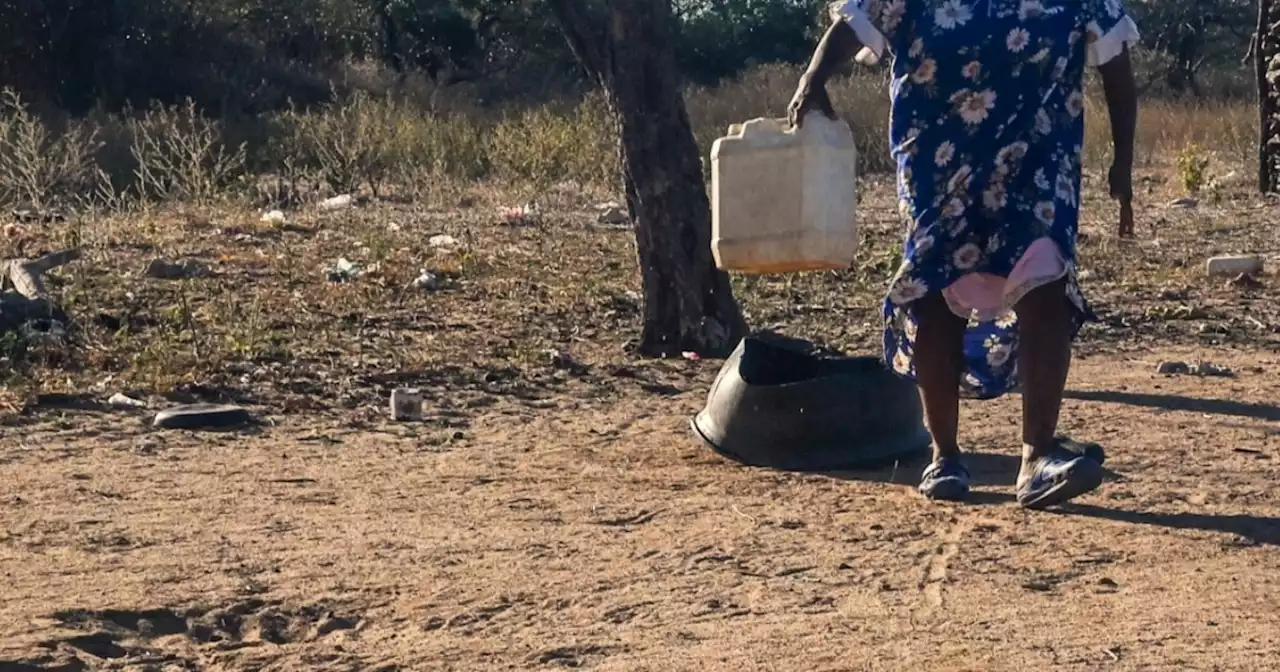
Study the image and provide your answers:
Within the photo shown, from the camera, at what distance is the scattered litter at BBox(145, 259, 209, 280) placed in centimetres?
859

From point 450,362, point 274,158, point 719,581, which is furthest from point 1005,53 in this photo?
point 274,158

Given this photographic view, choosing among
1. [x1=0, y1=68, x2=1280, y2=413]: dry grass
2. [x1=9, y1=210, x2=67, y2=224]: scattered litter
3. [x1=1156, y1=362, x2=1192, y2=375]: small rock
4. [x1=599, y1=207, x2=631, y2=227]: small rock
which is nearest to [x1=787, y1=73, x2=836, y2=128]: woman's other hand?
[x1=0, y1=68, x2=1280, y2=413]: dry grass

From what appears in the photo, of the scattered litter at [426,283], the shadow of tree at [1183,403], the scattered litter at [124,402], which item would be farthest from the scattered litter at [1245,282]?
the scattered litter at [124,402]

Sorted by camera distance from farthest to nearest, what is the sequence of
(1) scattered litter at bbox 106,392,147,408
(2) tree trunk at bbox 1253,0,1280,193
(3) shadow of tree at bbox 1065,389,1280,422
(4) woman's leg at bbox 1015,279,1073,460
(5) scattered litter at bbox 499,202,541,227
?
1. (2) tree trunk at bbox 1253,0,1280,193
2. (5) scattered litter at bbox 499,202,541,227
3. (1) scattered litter at bbox 106,392,147,408
4. (3) shadow of tree at bbox 1065,389,1280,422
5. (4) woman's leg at bbox 1015,279,1073,460

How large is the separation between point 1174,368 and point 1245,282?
7.84ft

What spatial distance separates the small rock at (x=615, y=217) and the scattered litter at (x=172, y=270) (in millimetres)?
3296

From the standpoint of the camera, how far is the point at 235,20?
88.0 ft

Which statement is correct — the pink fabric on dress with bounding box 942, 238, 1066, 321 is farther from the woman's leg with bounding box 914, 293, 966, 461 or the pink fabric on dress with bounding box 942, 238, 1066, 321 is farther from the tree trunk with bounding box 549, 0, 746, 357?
the tree trunk with bounding box 549, 0, 746, 357

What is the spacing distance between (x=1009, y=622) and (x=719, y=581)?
63cm

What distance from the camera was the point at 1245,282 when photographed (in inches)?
331

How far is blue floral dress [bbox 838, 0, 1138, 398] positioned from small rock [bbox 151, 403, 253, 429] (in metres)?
2.48

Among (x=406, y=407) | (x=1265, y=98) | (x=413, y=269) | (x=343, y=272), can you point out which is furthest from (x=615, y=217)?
(x=406, y=407)

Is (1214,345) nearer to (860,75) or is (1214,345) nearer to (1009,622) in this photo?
(1009,622)

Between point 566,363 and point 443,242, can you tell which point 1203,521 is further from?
point 443,242
